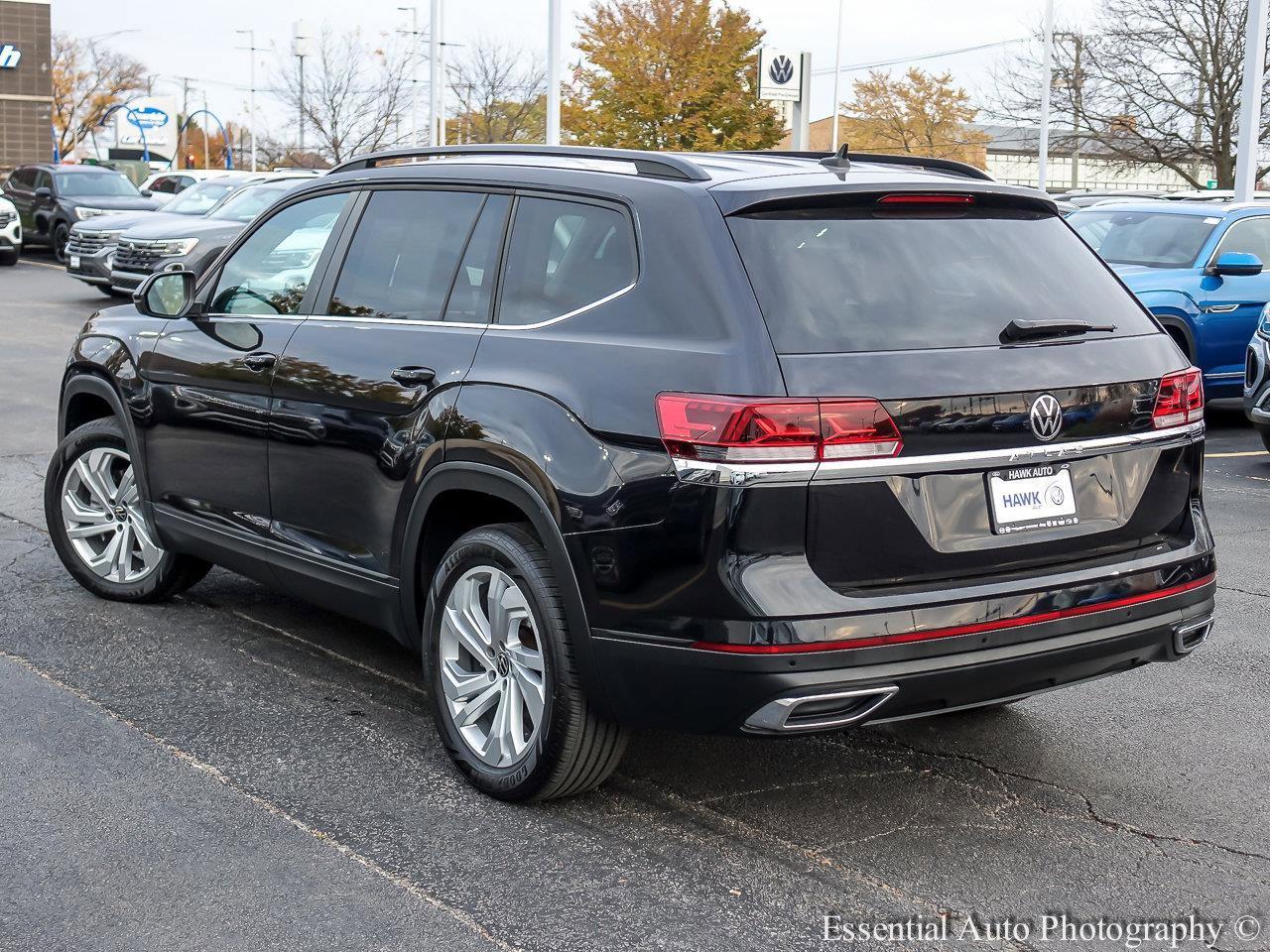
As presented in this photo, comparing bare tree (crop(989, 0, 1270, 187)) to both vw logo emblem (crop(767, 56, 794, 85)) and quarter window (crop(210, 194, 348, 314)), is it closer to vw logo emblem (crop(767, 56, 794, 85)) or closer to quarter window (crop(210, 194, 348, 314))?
vw logo emblem (crop(767, 56, 794, 85))

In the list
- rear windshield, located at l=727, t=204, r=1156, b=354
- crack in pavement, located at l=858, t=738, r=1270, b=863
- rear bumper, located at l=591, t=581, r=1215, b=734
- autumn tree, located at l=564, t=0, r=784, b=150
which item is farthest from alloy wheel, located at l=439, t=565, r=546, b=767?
autumn tree, located at l=564, t=0, r=784, b=150

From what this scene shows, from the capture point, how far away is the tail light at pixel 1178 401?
160 inches

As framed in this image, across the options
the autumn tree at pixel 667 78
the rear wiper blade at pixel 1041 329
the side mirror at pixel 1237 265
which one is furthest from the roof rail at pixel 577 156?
the autumn tree at pixel 667 78

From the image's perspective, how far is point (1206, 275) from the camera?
1198 cm

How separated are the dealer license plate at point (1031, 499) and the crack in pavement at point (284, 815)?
1.57 metres

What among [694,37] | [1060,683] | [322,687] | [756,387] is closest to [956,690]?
[1060,683]

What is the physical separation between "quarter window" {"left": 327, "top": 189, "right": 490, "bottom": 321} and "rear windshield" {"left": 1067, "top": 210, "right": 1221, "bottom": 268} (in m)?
8.56

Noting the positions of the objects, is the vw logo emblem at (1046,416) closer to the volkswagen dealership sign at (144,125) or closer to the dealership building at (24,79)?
the dealership building at (24,79)

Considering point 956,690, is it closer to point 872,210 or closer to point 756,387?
point 756,387

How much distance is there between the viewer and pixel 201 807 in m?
4.07

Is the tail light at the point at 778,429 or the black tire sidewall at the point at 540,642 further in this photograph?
the black tire sidewall at the point at 540,642

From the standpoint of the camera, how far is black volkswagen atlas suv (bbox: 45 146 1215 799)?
11.6 feet

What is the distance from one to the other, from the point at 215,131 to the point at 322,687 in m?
118

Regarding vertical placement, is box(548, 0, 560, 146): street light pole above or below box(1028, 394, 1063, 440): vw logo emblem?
above
